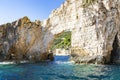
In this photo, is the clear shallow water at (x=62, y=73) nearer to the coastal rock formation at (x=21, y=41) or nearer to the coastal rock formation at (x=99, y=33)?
the coastal rock formation at (x=99, y=33)

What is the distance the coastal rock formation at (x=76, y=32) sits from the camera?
41213 mm

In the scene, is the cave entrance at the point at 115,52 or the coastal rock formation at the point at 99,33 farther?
the cave entrance at the point at 115,52

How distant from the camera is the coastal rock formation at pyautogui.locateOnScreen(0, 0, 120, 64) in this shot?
41213 millimetres

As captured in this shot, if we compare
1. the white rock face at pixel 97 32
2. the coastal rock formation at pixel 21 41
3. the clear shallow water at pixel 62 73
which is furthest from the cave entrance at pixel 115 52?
the coastal rock formation at pixel 21 41

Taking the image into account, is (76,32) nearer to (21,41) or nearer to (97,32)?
(97,32)

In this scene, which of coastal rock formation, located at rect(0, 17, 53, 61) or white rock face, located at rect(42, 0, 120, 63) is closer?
white rock face, located at rect(42, 0, 120, 63)

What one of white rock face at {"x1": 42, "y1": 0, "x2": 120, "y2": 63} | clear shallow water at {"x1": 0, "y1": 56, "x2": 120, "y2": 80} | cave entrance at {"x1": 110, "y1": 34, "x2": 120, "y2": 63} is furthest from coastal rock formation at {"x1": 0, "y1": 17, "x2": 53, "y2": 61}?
clear shallow water at {"x1": 0, "y1": 56, "x2": 120, "y2": 80}

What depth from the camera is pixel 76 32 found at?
4512 centimetres

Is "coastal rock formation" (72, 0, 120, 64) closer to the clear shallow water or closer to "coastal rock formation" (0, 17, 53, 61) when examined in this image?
the clear shallow water

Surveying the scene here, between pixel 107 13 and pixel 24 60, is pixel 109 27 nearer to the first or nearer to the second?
pixel 107 13

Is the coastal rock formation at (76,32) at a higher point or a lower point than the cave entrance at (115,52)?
higher

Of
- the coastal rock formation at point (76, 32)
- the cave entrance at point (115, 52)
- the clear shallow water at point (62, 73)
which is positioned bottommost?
the clear shallow water at point (62, 73)

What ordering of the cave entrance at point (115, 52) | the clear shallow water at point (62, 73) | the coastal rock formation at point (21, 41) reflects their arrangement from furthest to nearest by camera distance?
the coastal rock formation at point (21, 41) < the cave entrance at point (115, 52) < the clear shallow water at point (62, 73)

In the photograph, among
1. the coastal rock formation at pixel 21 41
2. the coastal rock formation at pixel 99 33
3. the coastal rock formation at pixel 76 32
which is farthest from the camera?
the coastal rock formation at pixel 21 41
